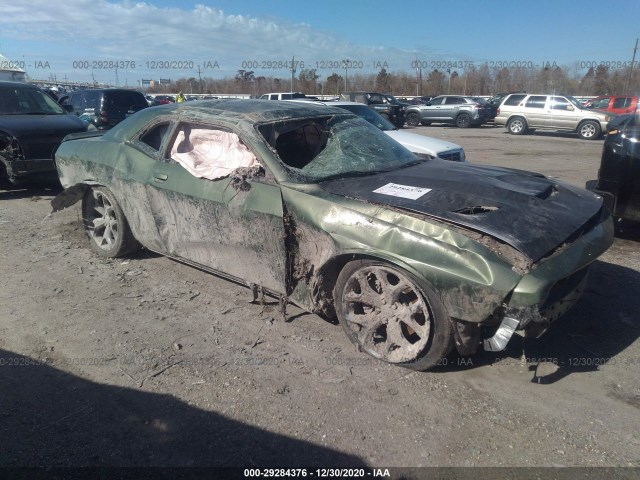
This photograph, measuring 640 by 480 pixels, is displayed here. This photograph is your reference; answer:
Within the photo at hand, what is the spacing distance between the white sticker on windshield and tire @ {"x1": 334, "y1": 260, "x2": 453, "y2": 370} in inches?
19.8

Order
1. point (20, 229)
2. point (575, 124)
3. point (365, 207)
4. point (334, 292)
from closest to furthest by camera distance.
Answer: point (365, 207)
point (334, 292)
point (20, 229)
point (575, 124)

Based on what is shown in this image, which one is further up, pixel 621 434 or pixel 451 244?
pixel 451 244

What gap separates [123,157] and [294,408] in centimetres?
298

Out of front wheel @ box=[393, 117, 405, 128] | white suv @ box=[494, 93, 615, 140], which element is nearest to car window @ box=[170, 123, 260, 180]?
white suv @ box=[494, 93, 615, 140]

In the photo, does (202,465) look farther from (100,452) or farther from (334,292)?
(334,292)

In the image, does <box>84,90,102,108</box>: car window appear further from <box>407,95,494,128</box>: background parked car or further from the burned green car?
<box>407,95,494,128</box>: background parked car

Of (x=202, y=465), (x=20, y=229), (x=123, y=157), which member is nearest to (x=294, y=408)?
(x=202, y=465)

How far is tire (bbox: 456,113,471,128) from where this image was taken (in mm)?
24862

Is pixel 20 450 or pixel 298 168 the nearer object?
pixel 20 450

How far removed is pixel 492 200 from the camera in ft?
10.4

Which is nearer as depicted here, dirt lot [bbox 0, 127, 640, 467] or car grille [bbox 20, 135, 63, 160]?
dirt lot [bbox 0, 127, 640, 467]

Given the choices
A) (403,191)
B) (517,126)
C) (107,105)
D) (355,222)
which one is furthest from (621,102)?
(355,222)

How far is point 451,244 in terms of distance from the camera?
2764 mm

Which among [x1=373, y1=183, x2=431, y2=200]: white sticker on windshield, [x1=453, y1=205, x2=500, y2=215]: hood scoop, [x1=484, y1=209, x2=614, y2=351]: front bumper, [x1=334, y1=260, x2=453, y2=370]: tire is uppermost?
[x1=373, y1=183, x2=431, y2=200]: white sticker on windshield
